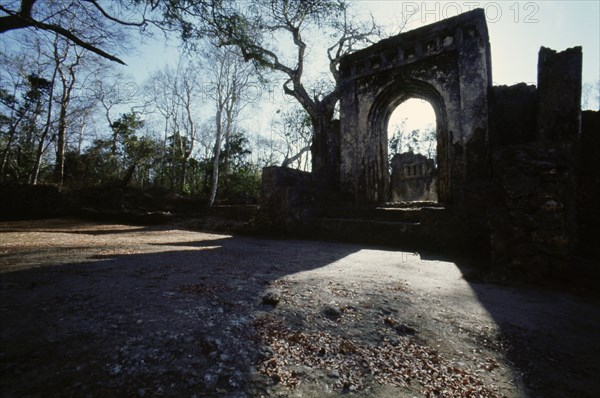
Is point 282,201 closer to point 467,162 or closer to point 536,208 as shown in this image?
point 467,162

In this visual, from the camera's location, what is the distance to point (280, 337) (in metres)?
1.62

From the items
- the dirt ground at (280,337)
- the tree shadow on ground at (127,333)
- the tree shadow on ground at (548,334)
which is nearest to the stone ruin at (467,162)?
the tree shadow on ground at (548,334)

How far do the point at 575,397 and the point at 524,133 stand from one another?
5.78 meters

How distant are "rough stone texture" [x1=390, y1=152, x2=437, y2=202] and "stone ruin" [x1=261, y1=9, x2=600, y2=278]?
41.5 feet

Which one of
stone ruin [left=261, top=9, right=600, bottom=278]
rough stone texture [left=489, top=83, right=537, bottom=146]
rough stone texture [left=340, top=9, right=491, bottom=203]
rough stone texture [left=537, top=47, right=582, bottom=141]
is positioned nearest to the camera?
stone ruin [left=261, top=9, right=600, bottom=278]

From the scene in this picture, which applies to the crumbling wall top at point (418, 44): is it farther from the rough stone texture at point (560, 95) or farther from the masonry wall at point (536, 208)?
the masonry wall at point (536, 208)

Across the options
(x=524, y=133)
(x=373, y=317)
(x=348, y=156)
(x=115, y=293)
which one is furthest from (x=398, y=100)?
(x=115, y=293)

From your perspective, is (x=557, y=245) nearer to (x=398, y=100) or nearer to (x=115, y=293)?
(x=115, y=293)

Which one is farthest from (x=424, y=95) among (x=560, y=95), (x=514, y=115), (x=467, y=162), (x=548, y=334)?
(x=548, y=334)

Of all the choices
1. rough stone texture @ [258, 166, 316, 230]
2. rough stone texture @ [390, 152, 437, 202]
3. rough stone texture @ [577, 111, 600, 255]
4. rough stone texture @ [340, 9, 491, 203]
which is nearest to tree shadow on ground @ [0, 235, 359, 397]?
rough stone texture @ [258, 166, 316, 230]

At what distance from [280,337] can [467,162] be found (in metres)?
6.82

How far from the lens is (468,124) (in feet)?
22.1

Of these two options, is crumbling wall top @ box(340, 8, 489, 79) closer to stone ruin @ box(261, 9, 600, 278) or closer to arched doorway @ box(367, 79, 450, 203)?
stone ruin @ box(261, 9, 600, 278)

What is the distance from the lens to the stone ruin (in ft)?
11.3
